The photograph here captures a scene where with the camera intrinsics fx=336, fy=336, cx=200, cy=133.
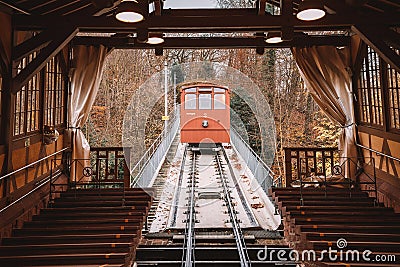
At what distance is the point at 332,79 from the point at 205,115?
23.2 ft

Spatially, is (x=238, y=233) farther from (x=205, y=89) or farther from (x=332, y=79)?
(x=205, y=89)

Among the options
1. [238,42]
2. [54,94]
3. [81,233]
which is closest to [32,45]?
[54,94]

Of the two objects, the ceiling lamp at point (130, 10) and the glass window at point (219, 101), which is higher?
the glass window at point (219, 101)

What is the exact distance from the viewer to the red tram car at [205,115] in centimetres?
1259

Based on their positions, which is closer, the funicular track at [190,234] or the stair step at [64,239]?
the stair step at [64,239]

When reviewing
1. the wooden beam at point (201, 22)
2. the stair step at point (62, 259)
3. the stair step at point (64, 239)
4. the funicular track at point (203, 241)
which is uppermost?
the wooden beam at point (201, 22)

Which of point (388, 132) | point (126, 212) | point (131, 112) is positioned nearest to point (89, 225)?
point (126, 212)

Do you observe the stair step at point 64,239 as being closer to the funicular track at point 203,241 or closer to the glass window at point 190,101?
the funicular track at point 203,241

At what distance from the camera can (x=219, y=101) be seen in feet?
43.6

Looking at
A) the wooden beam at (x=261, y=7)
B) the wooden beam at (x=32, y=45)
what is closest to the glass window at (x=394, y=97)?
the wooden beam at (x=261, y=7)

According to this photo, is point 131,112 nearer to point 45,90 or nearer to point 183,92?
point 183,92

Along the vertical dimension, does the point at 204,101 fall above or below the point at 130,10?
above

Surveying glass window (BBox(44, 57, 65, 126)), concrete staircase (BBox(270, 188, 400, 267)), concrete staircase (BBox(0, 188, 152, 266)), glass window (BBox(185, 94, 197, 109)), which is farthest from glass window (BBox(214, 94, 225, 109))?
concrete staircase (BBox(0, 188, 152, 266))

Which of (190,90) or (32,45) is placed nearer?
(32,45)
